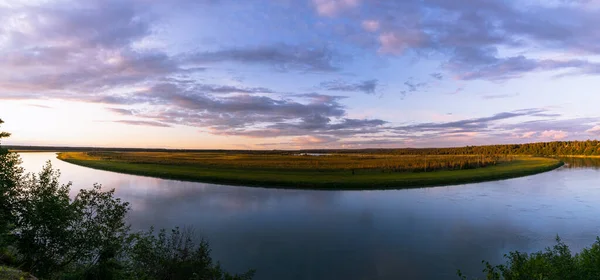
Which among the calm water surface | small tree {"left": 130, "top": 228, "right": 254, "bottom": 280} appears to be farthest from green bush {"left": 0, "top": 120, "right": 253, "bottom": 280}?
the calm water surface

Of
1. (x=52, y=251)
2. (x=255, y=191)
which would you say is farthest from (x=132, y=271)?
(x=255, y=191)

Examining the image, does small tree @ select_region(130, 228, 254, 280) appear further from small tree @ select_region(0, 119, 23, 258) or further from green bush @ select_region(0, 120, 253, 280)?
small tree @ select_region(0, 119, 23, 258)

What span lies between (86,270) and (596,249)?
1785 cm

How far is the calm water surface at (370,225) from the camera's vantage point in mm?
18028

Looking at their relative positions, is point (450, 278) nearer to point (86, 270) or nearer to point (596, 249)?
point (596, 249)

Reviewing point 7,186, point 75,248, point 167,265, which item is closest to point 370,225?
point 167,265

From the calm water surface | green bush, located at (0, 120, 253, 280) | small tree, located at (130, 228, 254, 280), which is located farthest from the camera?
the calm water surface

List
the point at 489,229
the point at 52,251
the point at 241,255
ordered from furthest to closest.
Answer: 1. the point at 489,229
2. the point at 241,255
3. the point at 52,251

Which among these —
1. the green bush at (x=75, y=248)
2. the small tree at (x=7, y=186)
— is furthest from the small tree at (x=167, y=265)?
the small tree at (x=7, y=186)

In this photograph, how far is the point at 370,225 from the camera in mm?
26344

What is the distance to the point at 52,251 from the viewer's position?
12719 mm

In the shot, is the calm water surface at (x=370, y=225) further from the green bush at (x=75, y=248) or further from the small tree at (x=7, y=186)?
the small tree at (x=7, y=186)

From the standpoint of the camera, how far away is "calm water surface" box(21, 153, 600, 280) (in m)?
18.0

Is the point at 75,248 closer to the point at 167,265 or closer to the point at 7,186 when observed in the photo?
the point at 167,265
